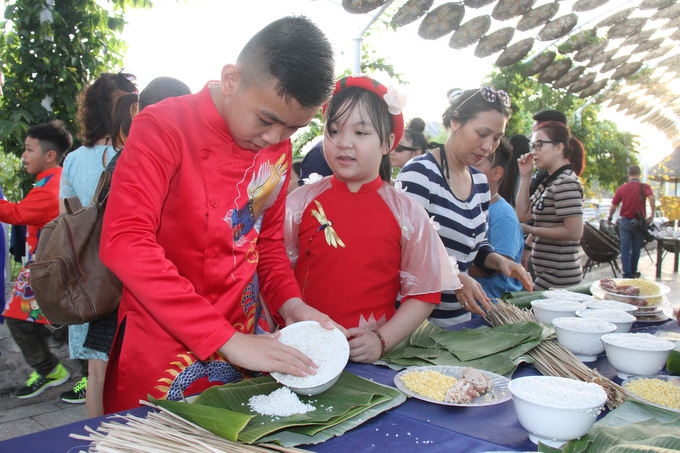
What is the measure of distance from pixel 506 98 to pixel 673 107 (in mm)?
14850

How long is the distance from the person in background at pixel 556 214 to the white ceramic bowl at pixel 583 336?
2.19m

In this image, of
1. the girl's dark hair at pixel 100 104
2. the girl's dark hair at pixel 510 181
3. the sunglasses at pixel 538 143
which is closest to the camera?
the girl's dark hair at pixel 100 104

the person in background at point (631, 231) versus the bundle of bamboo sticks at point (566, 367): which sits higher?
the bundle of bamboo sticks at point (566, 367)

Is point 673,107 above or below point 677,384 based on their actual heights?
above

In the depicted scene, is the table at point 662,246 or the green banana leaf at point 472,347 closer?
the green banana leaf at point 472,347

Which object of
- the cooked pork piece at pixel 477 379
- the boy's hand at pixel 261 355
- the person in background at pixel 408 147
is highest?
the person in background at pixel 408 147

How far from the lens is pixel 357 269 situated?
1.77 m

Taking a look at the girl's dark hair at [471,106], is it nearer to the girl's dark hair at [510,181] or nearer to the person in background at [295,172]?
the person in background at [295,172]

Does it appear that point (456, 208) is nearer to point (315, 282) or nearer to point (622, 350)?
point (315, 282)

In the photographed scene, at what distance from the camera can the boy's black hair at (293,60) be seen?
1223mm

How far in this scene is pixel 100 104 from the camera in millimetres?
2775

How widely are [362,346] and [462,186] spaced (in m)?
1.18

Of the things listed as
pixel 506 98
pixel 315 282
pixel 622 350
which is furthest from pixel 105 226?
pixel 506 98

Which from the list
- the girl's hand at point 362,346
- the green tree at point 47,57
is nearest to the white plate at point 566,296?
the girl's hand at point 362,346
